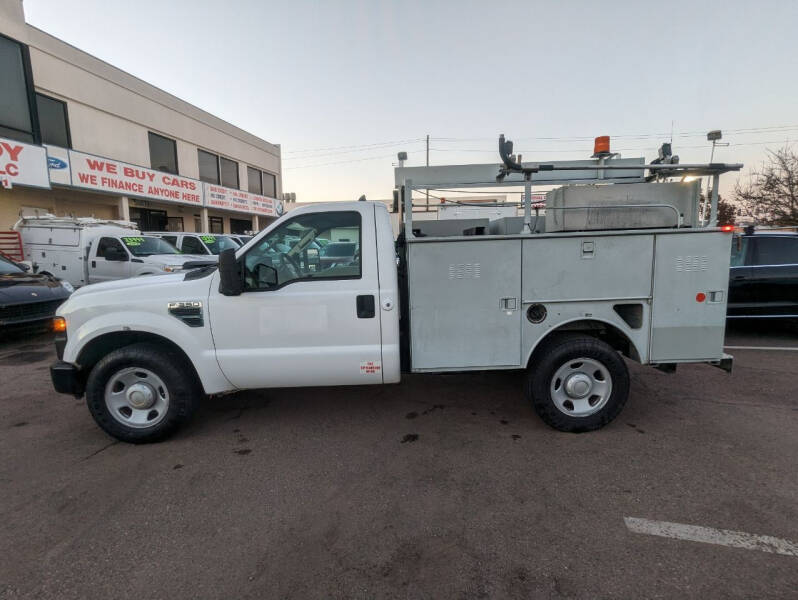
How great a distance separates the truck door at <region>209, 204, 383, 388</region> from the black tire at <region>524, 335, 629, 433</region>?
1412 mm

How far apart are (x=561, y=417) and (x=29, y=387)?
6242 mm

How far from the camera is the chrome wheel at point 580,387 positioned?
3.74 metres

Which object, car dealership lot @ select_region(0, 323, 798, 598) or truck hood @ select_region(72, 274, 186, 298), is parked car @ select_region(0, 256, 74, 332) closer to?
car dealership lot @ select_region(0, 323, 798, 598)

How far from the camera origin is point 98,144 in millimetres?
16859

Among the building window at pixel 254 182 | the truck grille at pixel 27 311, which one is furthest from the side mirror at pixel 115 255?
the building window at pixel 254 182

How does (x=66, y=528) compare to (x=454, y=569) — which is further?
(x=66, y=528)

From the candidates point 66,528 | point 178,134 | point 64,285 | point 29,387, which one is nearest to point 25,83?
point 178,134

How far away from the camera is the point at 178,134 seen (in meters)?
21.1

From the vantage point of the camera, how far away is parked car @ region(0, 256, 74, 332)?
699 centimetres

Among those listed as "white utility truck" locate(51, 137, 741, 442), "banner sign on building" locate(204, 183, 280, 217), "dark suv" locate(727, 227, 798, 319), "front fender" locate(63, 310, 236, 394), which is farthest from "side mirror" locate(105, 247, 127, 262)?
"dark suv" locate(727, 227, 798, 319)

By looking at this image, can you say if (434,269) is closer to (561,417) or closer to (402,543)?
(561,417)

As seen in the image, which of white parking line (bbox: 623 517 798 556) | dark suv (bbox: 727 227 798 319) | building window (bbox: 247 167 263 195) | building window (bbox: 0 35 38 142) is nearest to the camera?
white parking line (bbox: 623 517 798 556)

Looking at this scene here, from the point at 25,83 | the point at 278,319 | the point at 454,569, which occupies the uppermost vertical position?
the point at 25,83

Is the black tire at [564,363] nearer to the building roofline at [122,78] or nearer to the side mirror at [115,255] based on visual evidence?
the side mirror at [115,255]
